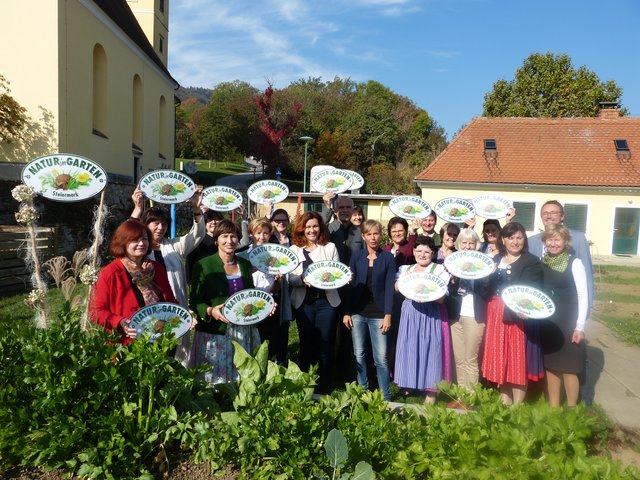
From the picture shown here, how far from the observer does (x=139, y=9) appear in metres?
31.7

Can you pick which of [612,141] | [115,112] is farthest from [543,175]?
[115,112]

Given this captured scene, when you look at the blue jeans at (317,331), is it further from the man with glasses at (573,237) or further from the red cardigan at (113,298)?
the man with glasses at (573,237)

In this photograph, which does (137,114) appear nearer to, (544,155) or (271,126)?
(544,155)

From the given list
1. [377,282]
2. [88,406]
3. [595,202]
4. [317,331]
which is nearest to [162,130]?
[595,202]

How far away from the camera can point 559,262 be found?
452cm

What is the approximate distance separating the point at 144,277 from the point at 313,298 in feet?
6.18

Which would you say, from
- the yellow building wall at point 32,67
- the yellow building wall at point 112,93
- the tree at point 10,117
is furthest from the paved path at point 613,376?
the yellow building wall at point 112,93

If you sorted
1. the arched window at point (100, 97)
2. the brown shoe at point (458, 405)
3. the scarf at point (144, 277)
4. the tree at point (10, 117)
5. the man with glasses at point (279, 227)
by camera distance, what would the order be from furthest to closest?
1. the arched window at point (100, 97)
2. the tree at point (10, 117)
3. the man with glasses at point (279, 227)
4. the scarf at point (144, 277)
5. the brown shoe at point (458, 405)

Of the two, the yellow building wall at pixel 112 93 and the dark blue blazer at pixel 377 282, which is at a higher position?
the yellow building wall at pixel 112 93

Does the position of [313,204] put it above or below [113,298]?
above

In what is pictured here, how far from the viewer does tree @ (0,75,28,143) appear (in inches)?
594

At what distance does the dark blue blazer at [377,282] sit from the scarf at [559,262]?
143 cm

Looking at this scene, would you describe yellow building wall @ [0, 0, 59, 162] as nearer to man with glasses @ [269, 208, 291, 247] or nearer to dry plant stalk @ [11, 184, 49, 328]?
man with glasses @ [269, 208, 291, 247]

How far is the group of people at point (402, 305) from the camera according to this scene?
4230mm
